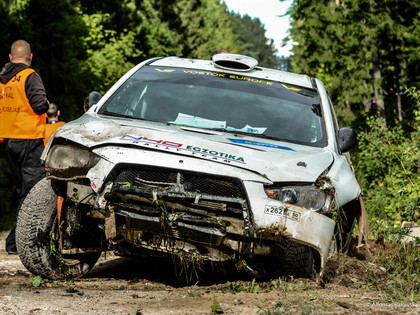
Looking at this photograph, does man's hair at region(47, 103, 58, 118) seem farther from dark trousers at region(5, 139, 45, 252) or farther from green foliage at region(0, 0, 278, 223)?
green foliage at region(0, 0, 278, 223)

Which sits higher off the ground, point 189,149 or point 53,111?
point 53,111

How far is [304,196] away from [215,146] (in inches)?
28.1

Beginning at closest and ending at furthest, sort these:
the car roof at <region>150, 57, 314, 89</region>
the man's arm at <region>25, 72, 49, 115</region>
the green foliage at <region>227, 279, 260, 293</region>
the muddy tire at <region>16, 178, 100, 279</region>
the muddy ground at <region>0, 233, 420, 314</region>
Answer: the muddy ground at <region>0, 233, 420, 314</region>, the green foliage at <region>227, 279, 260, 293</region>, the muddy tire at <region>16, 178, 100, 279</region>, the car roof at <region>150, 57, 314, 89</region>, the man's arm at <region>25, 72, 49, 115</region>

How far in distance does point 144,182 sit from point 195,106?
143cm

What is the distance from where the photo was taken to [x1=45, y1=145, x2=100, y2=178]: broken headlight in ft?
14.7

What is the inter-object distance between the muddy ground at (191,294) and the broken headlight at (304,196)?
Result: 619 mm

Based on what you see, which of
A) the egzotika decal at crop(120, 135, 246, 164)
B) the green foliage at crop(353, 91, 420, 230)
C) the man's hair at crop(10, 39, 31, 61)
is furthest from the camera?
the green foliage at crop(353, 91, 420, 230)

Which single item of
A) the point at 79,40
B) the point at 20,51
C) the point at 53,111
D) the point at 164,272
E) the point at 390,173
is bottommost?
the point at 164,272

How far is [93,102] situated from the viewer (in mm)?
5723

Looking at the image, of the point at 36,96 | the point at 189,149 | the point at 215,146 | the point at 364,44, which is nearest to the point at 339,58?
the point at 364,44

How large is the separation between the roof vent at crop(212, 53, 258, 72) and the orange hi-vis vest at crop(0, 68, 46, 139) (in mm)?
2076

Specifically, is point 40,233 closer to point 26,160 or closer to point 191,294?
point 191,294

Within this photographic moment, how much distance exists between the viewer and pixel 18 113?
6.80 m

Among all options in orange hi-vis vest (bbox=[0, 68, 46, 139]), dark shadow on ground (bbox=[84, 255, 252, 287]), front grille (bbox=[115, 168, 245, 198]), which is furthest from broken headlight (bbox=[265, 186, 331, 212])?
orange hi-vis vest (bbox=[0, 68, 46, 139])
